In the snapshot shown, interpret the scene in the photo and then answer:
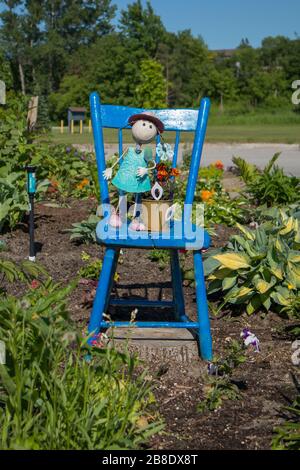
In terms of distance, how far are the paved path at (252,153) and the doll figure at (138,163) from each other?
6.44m

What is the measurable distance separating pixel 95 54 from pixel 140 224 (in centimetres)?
5361

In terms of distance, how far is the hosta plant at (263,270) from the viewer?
138 inches

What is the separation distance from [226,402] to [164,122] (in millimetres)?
1440

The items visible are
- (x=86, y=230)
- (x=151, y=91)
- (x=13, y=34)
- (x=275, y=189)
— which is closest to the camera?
(x=86, y=230)

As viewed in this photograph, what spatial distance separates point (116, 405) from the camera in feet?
7.13

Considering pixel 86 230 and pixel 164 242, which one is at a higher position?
pixel 164 242

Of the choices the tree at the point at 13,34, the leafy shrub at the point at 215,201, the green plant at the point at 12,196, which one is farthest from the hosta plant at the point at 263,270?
the tree at the point at 13,34

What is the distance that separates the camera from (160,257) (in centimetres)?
466

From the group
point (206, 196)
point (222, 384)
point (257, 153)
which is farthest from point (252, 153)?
point (222, 384)

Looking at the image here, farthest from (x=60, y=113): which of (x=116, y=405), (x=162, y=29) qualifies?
(x=116, y=405)

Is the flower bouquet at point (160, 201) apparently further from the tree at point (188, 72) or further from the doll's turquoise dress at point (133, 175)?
the tree at point (188, 72)

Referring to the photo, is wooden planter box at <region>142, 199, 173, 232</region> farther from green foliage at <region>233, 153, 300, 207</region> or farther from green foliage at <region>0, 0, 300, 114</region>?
green foliage at <region>0, 0, 300, 114</region>

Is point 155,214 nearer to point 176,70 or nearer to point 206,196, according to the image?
point 206,196
